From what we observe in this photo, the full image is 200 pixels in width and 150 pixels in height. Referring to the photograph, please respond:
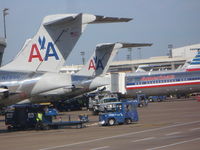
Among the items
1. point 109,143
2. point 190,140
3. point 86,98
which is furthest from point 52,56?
point 86,98

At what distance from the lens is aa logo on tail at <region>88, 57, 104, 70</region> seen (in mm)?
46241

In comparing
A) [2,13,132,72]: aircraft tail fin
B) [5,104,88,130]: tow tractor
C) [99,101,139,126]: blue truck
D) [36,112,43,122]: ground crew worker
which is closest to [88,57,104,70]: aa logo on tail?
[99,101,139,126]: blue truck

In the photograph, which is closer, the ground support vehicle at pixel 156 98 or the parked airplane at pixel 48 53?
the parked airplane at pixel 48 53

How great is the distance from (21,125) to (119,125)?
692 centimetres

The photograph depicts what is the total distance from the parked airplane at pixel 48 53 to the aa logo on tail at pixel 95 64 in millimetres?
19224

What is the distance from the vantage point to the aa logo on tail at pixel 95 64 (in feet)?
152

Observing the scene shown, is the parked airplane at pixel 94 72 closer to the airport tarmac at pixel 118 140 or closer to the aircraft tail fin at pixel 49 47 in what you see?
the aircraft tail fin at pixel 49 47

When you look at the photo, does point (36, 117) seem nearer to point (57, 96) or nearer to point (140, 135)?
point (140, 135)

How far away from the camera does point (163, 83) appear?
6975 cm

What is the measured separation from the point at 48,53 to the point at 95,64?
20975 mm

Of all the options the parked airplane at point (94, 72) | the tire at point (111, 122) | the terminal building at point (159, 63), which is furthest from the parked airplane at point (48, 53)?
the terminal building at point (159, 63)

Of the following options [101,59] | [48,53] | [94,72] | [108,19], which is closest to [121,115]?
[48,53]

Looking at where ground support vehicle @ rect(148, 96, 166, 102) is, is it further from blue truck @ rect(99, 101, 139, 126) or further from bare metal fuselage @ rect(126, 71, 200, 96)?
blue truck @ rect(99, 101, 139, 126)

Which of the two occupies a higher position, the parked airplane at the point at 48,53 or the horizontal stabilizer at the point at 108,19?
the horizontal stabilizer at the point at 108,19
